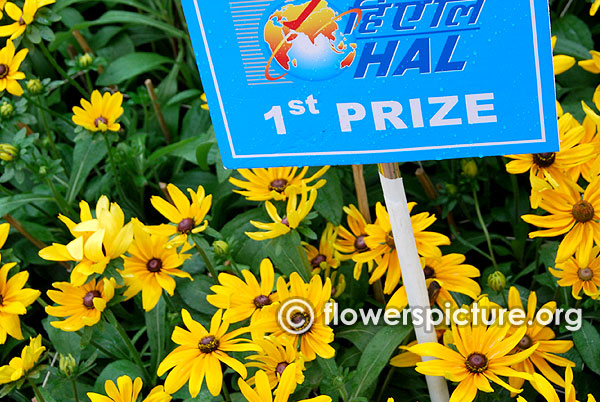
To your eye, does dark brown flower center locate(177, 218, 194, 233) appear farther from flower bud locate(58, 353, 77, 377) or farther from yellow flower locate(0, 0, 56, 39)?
yellow flower locate(0, 0, 56, 39)

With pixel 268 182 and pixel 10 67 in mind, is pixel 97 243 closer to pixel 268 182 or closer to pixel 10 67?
pixel 268 182

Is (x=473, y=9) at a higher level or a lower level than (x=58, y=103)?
higher

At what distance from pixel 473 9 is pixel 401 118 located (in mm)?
153

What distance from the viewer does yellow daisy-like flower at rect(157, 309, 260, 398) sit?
38.9 inches

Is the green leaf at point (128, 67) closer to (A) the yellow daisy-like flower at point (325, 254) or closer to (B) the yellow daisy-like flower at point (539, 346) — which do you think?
(A) the yellow daisy-like flower at point (325, 254)

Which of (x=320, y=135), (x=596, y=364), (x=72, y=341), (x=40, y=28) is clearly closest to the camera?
(x=320, y=135)

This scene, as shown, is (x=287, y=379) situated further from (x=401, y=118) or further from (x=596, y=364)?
(x=596, y=364)

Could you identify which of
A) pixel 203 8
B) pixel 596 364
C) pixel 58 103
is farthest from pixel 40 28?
pixel 596 364

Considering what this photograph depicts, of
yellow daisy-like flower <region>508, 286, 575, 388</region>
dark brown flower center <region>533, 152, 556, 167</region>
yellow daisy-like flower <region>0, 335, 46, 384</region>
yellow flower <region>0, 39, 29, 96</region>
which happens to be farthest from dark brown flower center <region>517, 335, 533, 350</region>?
yellow flower <region>0, 39, 29, 96</region>

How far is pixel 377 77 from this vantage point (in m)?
0.84

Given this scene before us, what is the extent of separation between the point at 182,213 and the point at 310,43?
44cm

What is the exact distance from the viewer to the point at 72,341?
4.37ft

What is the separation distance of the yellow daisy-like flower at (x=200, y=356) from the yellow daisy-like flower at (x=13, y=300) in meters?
0.27

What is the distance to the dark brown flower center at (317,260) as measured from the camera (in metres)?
1.28
